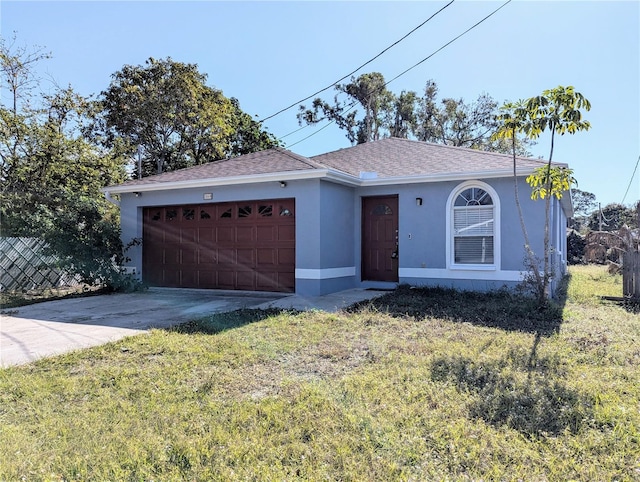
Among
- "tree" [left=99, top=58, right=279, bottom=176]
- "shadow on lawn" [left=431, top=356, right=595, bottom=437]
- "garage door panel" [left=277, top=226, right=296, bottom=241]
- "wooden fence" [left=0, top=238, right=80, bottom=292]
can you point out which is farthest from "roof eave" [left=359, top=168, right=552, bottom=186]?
"tree" [left=99, top=58, right=279, bottom=176]

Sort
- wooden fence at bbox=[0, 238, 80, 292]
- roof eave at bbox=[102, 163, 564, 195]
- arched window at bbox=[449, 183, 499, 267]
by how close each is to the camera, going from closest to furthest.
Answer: roof eave at bbox=[102, 163, 564, 195] → arched window at bbox=[449, 183, 499, 267] → wooden fence at bbox=[0, 238, 80, 292]

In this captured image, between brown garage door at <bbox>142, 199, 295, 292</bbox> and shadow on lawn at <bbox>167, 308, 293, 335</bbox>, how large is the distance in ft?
7.67

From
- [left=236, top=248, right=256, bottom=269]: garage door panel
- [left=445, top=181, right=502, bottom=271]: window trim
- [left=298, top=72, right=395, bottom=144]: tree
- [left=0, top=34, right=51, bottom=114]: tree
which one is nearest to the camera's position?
[left=445, top=181, right=502, bottom=271]: window trim

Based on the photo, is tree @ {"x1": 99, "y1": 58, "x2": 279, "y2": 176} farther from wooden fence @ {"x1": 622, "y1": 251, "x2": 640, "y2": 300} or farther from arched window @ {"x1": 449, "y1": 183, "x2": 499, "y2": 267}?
wooden fence @ {"x1": 622, "y1": 251, "x2": 640, "y2": 300}

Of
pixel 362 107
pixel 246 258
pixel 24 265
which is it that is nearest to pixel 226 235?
pixel 246 258

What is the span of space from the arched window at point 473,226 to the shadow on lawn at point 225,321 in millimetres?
4354

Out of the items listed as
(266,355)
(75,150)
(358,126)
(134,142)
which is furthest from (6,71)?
(358,126)

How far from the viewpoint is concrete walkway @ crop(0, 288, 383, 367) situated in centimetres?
530

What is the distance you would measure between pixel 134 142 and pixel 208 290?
42.5ft

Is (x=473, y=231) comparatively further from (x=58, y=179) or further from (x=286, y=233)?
(x=58, y=179)

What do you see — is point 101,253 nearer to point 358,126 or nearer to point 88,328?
point 88,328

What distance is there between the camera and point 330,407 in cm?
329

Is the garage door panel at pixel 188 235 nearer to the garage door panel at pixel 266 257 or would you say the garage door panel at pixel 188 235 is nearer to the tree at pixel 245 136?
the garage door panel at pixel 266 257

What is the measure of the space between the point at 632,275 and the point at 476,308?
392 centimetres
